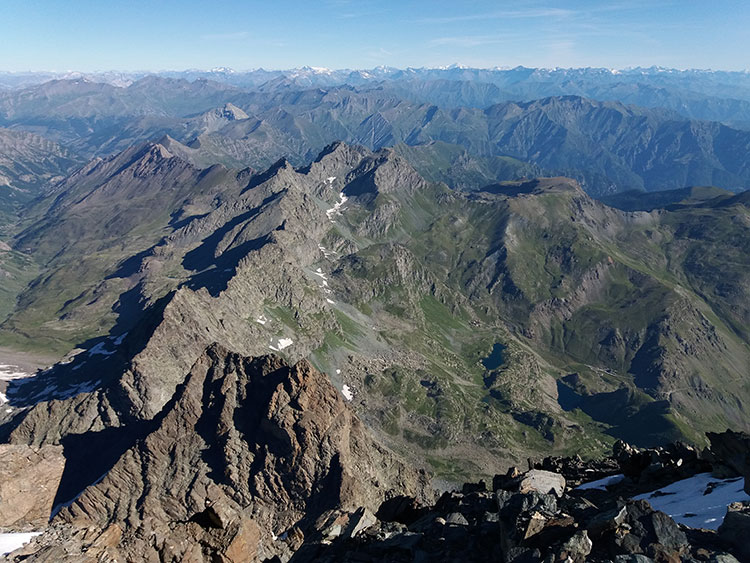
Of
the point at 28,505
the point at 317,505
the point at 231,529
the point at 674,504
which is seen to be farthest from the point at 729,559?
the point at 317,505

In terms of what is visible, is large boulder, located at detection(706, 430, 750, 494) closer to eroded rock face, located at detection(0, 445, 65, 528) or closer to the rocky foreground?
the rocky foreground

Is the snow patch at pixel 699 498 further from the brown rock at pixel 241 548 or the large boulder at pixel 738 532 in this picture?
the brown rock at pixel 241 548

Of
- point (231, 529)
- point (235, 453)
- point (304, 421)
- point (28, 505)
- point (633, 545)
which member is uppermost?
point (633, 545)

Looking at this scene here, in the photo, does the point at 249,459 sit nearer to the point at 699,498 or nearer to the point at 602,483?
the point at 602,483

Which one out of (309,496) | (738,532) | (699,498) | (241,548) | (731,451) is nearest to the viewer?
(738,532)

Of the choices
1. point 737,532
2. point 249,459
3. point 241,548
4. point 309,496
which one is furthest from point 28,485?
point 737,532

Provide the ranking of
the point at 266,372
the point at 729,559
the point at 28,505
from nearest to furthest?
the point at 729,559 < the point at 28,505 < the point at 266,372

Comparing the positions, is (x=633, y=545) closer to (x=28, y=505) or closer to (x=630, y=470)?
(x=630, y=470)

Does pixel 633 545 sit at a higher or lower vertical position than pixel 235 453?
higher
